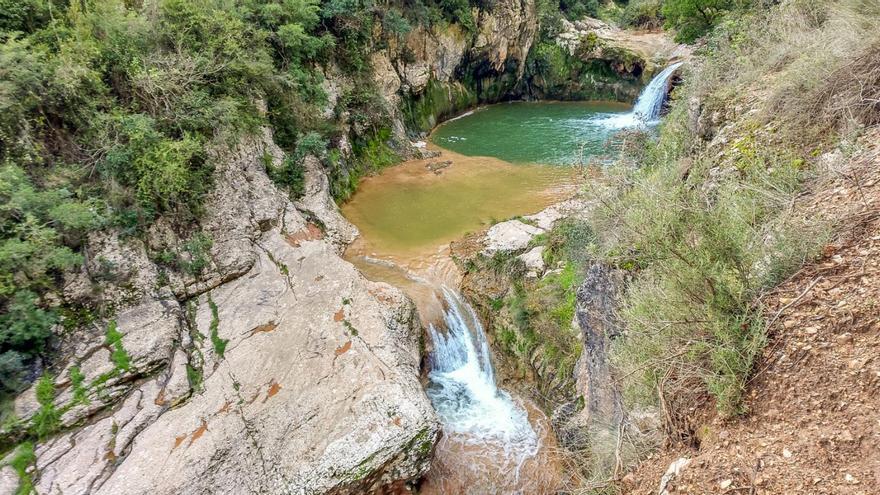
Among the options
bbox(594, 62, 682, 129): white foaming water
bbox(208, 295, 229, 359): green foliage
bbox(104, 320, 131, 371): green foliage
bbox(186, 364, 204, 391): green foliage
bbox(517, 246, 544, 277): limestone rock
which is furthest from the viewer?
bbox(594, 62, 682, 129): white foaming water

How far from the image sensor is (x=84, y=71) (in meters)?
→ 7.77

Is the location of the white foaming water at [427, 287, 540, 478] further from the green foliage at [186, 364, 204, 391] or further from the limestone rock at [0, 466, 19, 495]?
the limestone rock at [0, 466, 19, 495]

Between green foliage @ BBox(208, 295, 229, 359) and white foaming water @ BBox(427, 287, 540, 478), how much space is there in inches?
147

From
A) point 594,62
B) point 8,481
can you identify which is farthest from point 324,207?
point 594,62

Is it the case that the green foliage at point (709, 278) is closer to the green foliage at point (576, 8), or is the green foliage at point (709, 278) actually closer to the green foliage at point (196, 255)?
the green foliage at point (196, 255)

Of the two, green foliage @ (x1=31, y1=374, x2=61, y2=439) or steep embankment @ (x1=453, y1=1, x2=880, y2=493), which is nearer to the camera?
steep embankment @ (x1=453, y1=1, x2=880, y2=493)

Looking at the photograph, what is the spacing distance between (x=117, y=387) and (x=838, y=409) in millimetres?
8081

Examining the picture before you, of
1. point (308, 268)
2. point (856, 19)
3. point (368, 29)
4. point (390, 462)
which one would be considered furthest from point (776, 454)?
point (368, 29)

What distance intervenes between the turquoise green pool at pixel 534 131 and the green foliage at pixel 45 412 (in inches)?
583

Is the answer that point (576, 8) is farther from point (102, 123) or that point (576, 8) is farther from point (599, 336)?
point (102, 123)

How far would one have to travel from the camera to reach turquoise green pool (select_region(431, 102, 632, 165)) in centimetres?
1828

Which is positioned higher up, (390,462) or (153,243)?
(153,243)

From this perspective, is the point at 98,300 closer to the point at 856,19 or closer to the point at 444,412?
the point at 444,412

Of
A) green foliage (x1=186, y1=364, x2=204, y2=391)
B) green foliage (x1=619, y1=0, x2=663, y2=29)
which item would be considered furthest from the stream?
green foliage (x1=619, y1=0, x2=663, y2=29)
